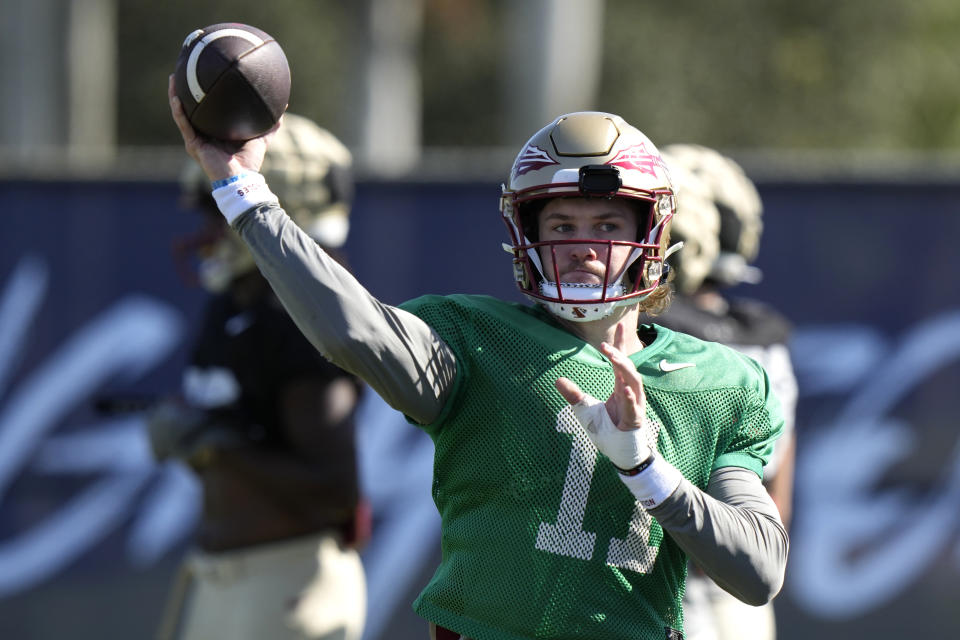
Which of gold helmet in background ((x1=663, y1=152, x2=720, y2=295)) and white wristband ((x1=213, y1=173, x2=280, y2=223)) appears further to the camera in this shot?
gold helmet in background ((x1=663, y1=152, x2=720, y2=295))

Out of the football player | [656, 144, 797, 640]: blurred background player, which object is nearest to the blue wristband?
the football player

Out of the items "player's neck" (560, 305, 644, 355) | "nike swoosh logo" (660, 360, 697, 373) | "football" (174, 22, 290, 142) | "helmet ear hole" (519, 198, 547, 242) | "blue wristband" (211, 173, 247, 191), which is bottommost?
"nike swoosh logo" (660, 360, 697, 373)

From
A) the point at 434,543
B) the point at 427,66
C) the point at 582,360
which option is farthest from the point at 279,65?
the point at 427,66

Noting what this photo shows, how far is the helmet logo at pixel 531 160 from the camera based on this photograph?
2.48 metres

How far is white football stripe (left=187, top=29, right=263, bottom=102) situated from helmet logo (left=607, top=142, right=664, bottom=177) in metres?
0.71

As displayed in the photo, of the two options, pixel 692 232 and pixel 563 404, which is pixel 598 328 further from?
pixel 692 232

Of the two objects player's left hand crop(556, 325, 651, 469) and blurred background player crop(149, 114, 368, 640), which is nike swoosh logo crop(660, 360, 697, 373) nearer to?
player's left hand crop(556, 325, 651, 469)

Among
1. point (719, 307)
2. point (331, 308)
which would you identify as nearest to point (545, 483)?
point (331, 308)

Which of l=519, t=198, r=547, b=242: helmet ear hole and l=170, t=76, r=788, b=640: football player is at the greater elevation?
l=519, t=198, r=547, b=242: helmet ear hole

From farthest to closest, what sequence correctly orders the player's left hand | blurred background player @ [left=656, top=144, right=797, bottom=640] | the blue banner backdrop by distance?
the blue banner backdrop < blurred background player @ [left=656, top=144, right=797, bottom=640] < the player's left hand

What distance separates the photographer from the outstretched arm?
2227 mm

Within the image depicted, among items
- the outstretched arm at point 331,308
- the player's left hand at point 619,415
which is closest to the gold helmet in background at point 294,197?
the outstretched arm at point 331,308

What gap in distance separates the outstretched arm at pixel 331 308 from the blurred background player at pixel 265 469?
1.27 metres

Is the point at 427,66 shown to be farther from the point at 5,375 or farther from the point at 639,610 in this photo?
the point at 639,610
